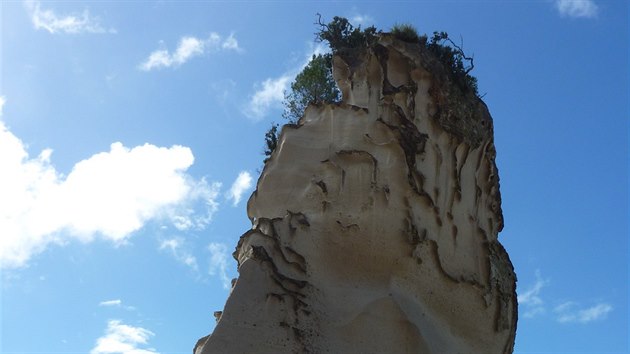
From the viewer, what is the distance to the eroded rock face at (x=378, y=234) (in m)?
6.84

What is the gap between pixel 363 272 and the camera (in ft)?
24.0

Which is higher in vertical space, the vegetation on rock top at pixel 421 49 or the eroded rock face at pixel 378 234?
the vegetation on rock top at pixel 421 49

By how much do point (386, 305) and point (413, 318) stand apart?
1.04 ft

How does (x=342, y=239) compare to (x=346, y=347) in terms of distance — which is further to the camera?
(x=342, y=239)

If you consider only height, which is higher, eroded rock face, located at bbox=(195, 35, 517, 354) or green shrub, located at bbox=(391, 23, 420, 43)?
green shrub, located at bbox=(391, 23, 420, 43)

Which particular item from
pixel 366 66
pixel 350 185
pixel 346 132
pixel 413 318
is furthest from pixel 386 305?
pixel 366 66

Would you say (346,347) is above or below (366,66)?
below

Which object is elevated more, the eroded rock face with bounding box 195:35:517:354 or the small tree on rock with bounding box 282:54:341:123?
the small tree on rock with bounding box 282:54:341:123

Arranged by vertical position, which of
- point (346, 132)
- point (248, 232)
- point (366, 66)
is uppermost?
point (366, 66)

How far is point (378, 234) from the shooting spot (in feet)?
24.3

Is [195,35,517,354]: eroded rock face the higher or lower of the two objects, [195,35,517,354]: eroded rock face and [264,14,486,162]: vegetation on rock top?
the lower

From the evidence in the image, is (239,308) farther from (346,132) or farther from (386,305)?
(346,132)

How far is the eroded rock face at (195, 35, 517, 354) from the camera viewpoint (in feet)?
22.4

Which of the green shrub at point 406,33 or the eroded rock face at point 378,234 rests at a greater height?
the green shrub at point 406,33
